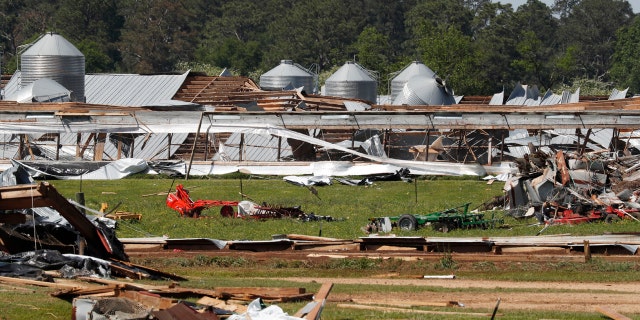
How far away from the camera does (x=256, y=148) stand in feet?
214

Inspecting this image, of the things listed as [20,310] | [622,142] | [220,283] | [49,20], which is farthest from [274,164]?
[49,20]

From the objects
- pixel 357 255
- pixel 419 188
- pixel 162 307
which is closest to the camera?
pixel 162 307

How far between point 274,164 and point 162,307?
122ft

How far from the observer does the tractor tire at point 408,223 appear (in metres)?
35.0

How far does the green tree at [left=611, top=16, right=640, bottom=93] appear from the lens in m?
133

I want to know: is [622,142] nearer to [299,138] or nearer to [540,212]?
[299,138]

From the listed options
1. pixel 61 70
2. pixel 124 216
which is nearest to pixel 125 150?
pixel 61 70

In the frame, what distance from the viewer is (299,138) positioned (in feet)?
184

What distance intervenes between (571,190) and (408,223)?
5484 mm

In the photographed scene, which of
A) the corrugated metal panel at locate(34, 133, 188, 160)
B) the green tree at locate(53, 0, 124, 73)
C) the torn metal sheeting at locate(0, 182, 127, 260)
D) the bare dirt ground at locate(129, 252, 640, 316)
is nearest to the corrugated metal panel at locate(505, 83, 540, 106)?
the corrugated metal panel at locate(34, 133, 188, 160)

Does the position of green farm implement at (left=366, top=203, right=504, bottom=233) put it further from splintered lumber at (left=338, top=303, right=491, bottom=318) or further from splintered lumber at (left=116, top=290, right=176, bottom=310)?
splintered lumber at (left=116, top=290, right=176, bottom=310)

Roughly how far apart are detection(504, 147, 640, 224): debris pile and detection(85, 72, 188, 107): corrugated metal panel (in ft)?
126

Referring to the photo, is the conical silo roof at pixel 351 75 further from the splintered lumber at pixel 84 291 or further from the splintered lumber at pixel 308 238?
the splintered lumber at pixel 84 291

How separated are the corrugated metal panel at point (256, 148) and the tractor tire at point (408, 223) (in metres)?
26.7
